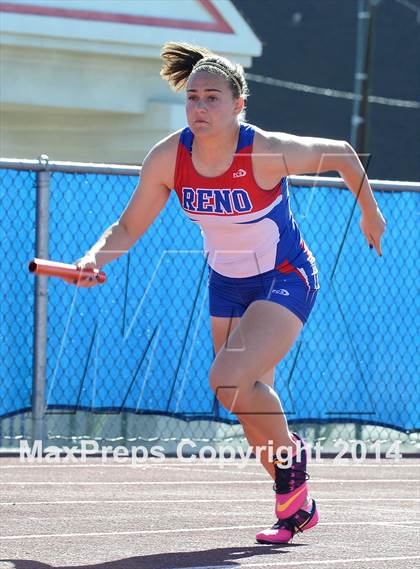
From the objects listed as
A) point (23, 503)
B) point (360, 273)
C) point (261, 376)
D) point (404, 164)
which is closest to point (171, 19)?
point (360, 273)

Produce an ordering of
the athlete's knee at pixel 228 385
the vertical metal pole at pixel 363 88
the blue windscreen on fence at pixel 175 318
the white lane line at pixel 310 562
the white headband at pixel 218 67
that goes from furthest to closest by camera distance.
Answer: the vertical metal pole at pixel 363 88
the blue windscreen on fence at pixel 175 318
the white headband at pixel 218 67
the athlete's knee at pixel 228 385
the white lane line at pixel 310 562

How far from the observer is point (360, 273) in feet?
35.9

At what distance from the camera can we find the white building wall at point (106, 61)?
1546 centimetres

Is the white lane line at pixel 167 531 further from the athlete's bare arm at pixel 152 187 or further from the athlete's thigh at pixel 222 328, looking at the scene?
the athlete's bare arm at pixel 152 187

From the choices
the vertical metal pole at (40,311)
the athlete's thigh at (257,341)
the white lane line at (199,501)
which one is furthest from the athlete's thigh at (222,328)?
the vertical metal pole at (40,311)

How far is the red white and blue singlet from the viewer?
233 inches

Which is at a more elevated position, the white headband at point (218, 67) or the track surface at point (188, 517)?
the white headband at point (218, 67)

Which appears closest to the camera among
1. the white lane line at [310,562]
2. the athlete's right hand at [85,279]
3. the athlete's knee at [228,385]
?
the white lane line at [310,562]

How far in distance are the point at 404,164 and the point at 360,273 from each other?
23397 millimetres

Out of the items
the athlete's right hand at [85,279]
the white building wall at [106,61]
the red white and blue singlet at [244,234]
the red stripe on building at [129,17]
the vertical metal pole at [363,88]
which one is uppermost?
the vertical metal pole at [363,88]

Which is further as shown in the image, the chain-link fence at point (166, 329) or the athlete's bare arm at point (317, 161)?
the chain-link fence at point (166, 329)

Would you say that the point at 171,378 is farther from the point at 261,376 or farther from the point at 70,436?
the point at 261,376

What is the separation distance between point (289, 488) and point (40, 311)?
4.36 metres

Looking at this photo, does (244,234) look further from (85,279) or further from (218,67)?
(85,279)
